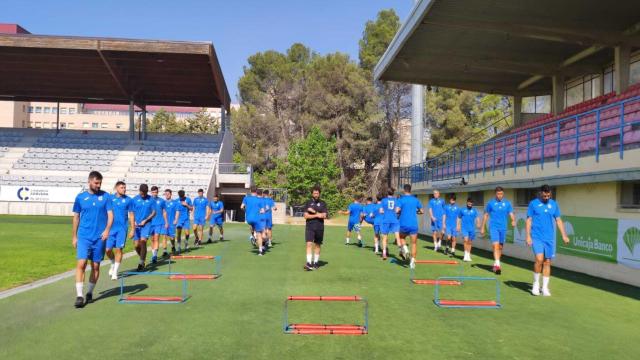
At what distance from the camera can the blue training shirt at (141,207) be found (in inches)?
452

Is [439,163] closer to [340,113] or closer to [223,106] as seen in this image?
[223,106]

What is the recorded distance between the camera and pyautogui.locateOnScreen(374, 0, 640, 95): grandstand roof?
1850 centimetres

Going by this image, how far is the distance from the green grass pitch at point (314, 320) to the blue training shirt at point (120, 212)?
47.5 inches

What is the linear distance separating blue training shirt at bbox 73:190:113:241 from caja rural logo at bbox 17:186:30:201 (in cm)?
3260

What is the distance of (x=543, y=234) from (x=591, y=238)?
11.8ft

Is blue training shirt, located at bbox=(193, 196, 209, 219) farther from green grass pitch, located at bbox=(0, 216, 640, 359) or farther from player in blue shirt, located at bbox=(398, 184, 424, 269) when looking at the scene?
player in blue shirt, located at bbox=(398, 184, 424, 269)

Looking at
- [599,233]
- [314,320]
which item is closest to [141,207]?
[314,320]

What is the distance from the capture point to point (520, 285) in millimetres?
10359

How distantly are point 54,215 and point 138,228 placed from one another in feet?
92.2

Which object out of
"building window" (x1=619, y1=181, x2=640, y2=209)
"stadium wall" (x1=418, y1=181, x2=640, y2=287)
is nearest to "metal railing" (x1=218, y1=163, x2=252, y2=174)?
"stadium wall" (x1=418, y1=181, x2=640, y2=287)

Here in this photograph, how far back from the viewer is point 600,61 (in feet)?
78.1

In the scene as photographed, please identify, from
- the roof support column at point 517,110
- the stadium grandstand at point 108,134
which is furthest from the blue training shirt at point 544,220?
the stadium grandstand at point 108,134

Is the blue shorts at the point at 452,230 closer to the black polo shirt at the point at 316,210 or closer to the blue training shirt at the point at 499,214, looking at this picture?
the blue training shirt at the point at 499,214

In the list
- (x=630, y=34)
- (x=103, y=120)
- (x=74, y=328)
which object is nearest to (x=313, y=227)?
(x=74, y=328)
